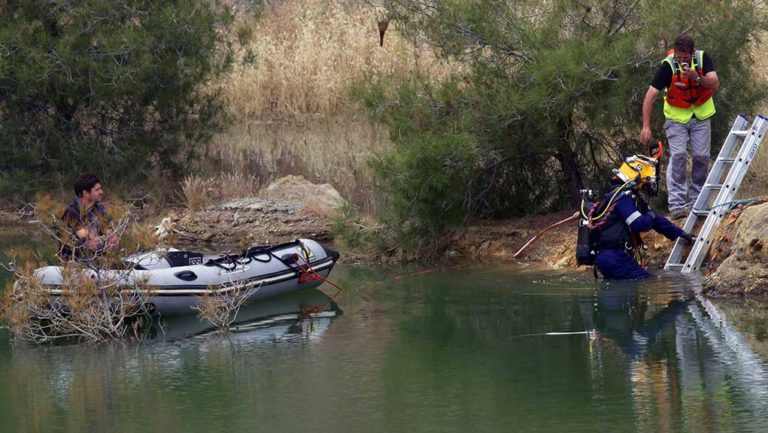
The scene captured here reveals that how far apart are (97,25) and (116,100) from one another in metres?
1.42

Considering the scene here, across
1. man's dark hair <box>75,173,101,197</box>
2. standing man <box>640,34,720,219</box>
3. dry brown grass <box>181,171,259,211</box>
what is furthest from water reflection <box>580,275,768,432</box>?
dry brown grass <box>181,171,259,211</box>

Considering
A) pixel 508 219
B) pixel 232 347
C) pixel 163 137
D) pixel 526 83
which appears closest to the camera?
pixel 232 347

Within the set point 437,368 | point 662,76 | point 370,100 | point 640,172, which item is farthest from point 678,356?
point 370,100

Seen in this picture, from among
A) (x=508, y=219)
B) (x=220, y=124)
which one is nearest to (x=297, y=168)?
(x=220, y=124)

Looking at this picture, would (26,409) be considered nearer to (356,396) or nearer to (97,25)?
(356,396)

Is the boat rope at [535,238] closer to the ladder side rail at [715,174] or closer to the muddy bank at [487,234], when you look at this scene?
the muddy bank at [487,234]

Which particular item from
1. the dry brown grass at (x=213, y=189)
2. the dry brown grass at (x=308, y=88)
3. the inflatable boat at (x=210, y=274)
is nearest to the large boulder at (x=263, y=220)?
A: the dry brown grass at (x=213, y=189)

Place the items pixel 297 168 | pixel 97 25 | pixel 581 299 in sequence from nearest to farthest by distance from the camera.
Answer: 1. pixel 581 299
2. pixel 97 25
3. pixel 297 168

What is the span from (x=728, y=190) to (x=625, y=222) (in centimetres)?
109

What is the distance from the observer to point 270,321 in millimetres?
13055

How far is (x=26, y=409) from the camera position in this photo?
9727 mm

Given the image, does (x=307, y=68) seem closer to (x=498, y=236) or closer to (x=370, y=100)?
(x=370, y=100)

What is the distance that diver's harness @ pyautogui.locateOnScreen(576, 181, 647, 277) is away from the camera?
1283 centimetres

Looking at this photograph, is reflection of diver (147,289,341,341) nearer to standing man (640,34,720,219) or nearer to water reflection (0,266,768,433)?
water reflection (0,266,768,433)
